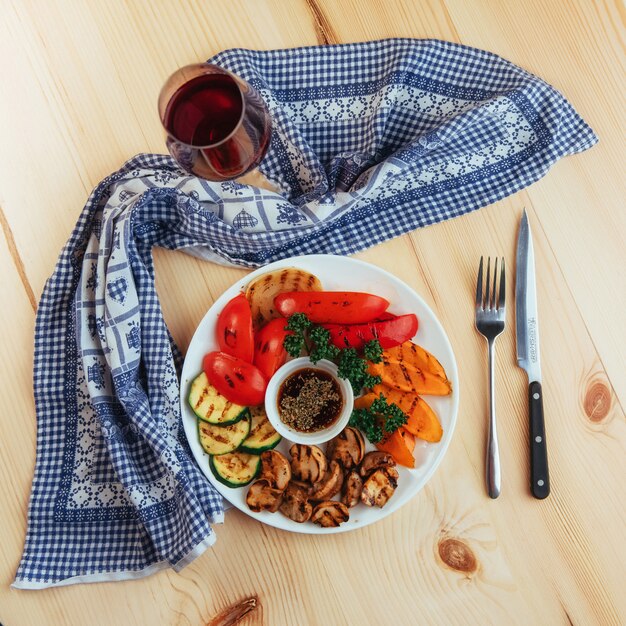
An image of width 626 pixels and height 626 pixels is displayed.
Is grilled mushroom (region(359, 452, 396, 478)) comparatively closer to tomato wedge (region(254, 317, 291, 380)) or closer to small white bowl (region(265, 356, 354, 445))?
small white bowl (region(265, 356, 354, 445))

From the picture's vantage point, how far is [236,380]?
4.08 feet

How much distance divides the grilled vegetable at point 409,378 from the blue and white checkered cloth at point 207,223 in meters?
0.26

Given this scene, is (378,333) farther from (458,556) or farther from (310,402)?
(458,556)

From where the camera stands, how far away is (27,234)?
1367 millimetres

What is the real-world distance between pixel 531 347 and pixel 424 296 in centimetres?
23

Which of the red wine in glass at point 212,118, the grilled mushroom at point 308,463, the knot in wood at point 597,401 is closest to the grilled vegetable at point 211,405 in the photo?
the grilled mushroom at point 308,463

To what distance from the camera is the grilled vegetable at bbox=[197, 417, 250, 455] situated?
4.11 feet

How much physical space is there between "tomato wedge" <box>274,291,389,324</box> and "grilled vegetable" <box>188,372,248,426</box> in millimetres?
195

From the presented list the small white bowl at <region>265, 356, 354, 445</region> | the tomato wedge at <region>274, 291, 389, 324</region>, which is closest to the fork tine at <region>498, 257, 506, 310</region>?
the tomato wedge at <region>274, 291, 389, 324</region>

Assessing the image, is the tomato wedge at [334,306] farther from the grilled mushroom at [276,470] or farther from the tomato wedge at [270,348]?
the grilled mushroom at [276,470]

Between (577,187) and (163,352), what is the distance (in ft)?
2.97

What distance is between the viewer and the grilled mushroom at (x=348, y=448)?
1.25 metres

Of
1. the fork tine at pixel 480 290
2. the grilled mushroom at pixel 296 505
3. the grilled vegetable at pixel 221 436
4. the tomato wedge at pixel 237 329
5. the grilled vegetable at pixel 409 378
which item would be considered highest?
the tomato wedge at pixel 237 329

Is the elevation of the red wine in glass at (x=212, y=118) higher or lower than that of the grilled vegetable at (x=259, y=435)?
higher
